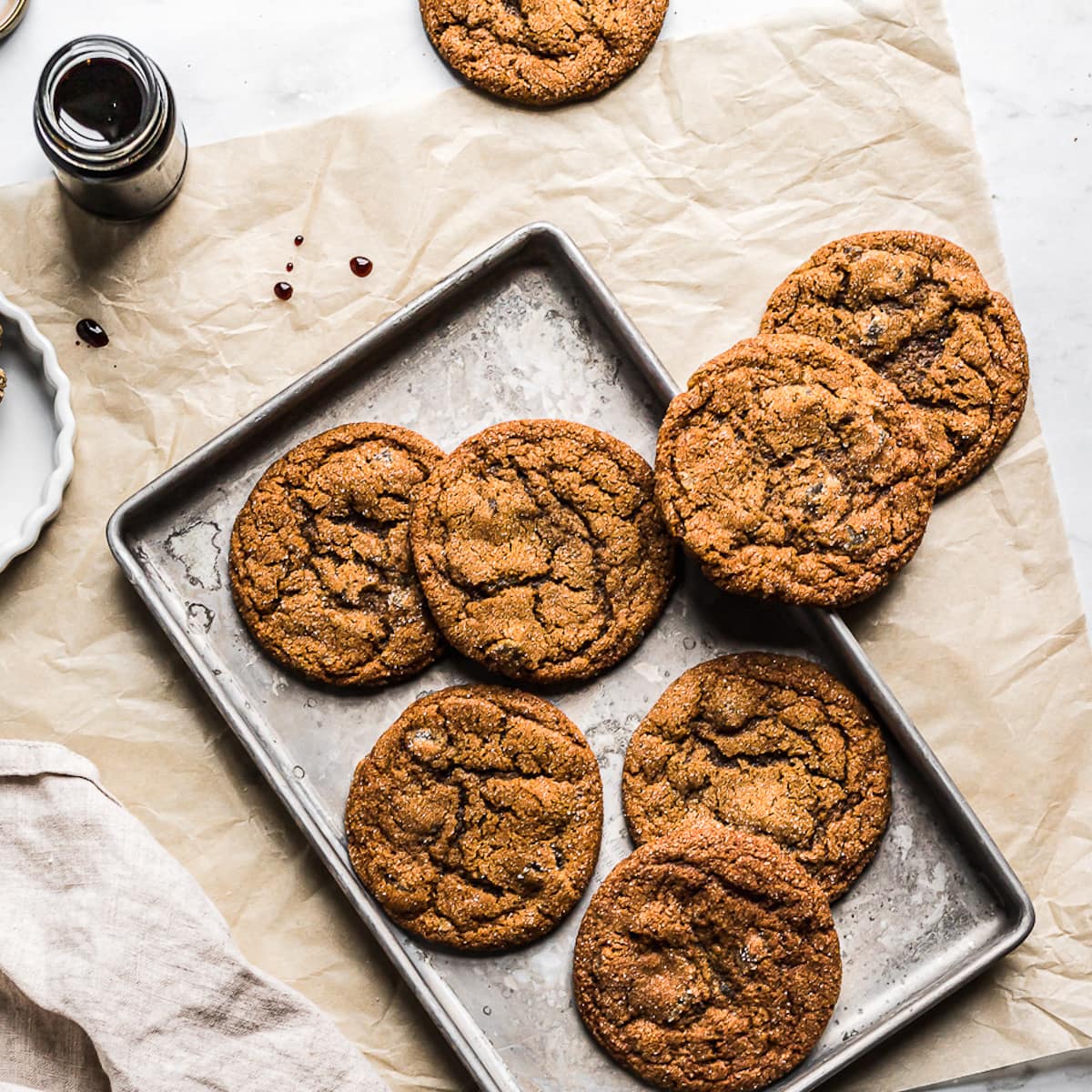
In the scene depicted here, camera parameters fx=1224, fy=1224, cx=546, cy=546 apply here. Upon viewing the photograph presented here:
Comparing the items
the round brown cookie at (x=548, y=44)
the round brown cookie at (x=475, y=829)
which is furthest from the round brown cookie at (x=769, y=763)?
the round brown cookie at (x=548, y=44)

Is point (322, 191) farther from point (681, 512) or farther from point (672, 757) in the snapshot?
point (672, 757)

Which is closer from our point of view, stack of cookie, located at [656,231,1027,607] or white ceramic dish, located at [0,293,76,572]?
stack of cookie, located at [656,231,1027,607]

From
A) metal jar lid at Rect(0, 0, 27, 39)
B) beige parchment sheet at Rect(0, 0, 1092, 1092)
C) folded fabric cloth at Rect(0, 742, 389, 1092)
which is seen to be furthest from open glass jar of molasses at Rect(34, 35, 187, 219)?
folded fabric cloth at Rect(0, 742, 389, 1092)

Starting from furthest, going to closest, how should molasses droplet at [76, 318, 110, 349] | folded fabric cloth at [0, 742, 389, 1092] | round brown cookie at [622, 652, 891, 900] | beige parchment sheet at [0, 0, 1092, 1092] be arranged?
molasses droplet at [76, 318, 110, 349]
beige parchment sheet at [0, 0, 1092, 1092]
round brown cookie at [622, 652, 891, 900]
folded fabric cloth at [0, 742, 389, 1092]

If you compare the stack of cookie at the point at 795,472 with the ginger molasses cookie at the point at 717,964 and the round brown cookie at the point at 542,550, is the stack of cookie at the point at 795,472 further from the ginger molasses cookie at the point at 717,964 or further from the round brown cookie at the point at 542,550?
the ginger molasses cookie at the point at 717,964

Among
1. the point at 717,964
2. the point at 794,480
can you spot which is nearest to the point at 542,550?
the point at 794,480

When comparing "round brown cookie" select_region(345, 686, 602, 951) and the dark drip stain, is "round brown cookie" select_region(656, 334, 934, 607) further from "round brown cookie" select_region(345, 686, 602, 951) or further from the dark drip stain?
the dark drip stain
